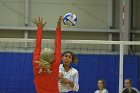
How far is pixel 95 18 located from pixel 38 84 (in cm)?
618

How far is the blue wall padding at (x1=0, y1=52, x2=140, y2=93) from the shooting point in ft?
27.8

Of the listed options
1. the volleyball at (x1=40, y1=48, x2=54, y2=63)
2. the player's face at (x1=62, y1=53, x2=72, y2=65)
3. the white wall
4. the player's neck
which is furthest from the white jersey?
the white wall

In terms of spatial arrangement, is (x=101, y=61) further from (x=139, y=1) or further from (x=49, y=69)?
(x=49, y=69)

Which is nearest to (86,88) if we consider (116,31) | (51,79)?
(116,31)

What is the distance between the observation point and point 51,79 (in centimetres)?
379

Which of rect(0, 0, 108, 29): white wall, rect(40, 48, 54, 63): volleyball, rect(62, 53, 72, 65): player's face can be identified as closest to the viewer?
rect(40, 48, 54, 63): volleyball

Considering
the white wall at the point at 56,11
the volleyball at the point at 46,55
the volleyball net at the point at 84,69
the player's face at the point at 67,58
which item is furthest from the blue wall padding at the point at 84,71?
the volleyball at the point at 46,55

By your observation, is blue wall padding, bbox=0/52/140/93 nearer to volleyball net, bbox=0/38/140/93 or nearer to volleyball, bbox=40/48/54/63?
volleyball net, bbox=0/38/140/93

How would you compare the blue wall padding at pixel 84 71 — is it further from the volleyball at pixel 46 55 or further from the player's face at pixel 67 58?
the volleyball at pixel 46 55

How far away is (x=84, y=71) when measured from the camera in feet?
28.7

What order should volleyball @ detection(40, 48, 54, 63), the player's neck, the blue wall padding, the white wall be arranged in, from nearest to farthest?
volleyball @ detection(40, 48, 54, 63) → the player's neck → the blue wall padding → the white wall

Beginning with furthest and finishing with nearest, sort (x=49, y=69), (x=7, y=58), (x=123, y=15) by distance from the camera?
1. (x=123, y=15)
2. (x=7, y=58)
3. (x=49, y=69)

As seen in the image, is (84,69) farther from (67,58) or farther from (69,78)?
(67,58)

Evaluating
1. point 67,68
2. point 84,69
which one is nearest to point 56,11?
point 84,69
